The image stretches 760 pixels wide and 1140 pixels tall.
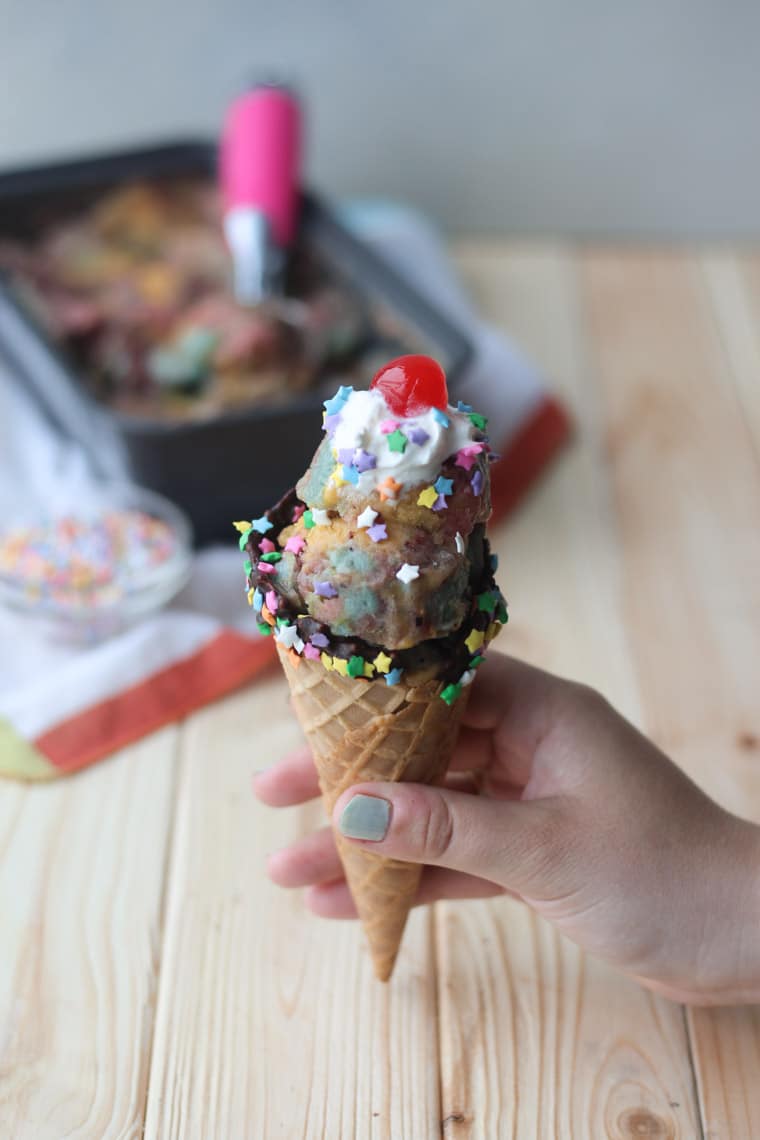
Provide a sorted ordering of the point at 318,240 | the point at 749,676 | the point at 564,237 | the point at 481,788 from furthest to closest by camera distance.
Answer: the point at 564,237 < the point at 318,240 < the point at 749,676 < the point at 481,788

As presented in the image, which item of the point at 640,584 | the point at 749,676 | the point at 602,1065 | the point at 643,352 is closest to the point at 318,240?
the point at 643,352

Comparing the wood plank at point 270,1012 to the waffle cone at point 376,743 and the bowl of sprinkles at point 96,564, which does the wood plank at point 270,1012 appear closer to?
the waffle cone at point 376,743

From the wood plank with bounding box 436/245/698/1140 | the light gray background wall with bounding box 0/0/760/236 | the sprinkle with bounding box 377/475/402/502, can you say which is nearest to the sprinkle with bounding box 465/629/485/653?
the sprinkle with bounding box 377/475/402/502

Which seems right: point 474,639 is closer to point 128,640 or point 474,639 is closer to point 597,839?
point 597,839

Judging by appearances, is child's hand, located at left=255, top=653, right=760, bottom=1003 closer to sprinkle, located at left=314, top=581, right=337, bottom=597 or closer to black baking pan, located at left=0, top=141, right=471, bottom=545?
sprinkle, located at left=314, top=581, right=337, bottom=597

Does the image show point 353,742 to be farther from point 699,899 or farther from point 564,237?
point 564,237

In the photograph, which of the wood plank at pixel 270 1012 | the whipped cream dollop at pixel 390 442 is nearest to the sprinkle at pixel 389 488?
the whipped cream dollop at pixel 390 442
